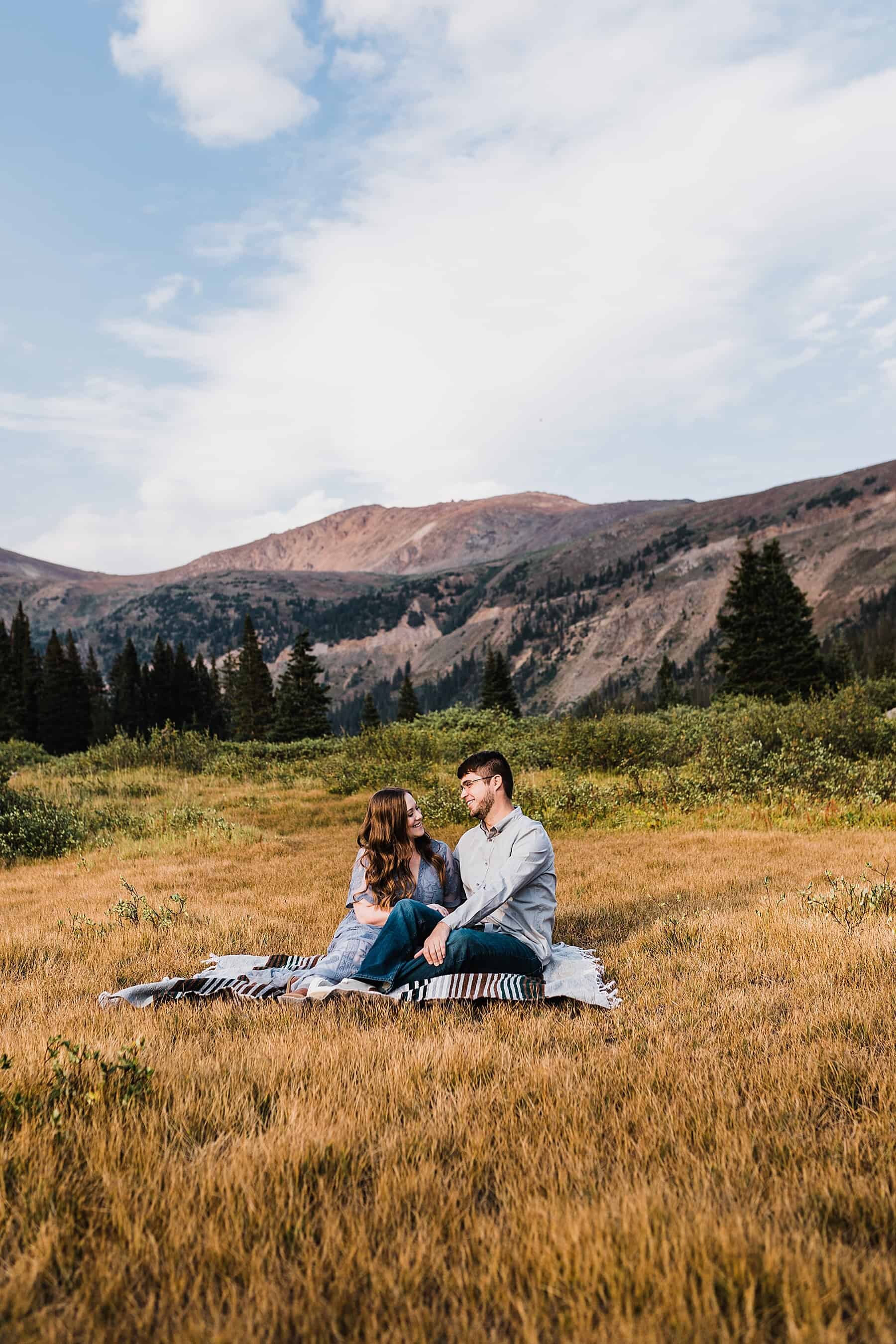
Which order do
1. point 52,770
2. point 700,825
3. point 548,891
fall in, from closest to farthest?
point 548,891 → point 700,825 → point 52,770

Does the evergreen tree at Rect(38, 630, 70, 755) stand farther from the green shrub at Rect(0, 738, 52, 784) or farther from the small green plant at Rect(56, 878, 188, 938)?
the small green plant at Rect(56, 878, 188, 938)

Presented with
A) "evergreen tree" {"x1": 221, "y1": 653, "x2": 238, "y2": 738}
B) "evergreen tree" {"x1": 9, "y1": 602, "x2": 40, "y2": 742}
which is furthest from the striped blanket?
"evergreen tree" {"x1": 221, "y1": 653, "x2": 238, "y2": 738}

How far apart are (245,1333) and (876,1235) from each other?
1.90 metres

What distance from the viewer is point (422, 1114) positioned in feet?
10.0

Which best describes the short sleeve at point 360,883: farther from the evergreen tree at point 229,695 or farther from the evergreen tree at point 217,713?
the evergreen tree at point 229,695

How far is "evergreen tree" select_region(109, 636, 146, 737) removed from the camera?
221 feet

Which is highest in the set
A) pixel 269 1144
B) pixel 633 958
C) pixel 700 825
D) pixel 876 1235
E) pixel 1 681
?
pixel 1 681

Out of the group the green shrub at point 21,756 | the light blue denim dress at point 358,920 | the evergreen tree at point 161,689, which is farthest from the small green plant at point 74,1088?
the evergreen tree at point 161,689

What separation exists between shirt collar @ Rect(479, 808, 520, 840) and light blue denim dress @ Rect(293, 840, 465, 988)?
0.56 meters

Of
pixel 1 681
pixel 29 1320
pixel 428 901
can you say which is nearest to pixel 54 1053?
pixel 29 1320

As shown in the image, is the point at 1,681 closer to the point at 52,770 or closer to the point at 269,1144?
the point at 52,770

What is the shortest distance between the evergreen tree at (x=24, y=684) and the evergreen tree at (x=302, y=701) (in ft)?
66.0

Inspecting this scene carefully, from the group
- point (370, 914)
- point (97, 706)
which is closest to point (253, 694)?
point (97, 706)

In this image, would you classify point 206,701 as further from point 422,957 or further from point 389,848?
point 422,957
